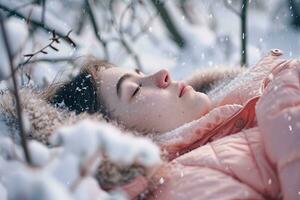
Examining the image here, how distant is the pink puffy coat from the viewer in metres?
1.52

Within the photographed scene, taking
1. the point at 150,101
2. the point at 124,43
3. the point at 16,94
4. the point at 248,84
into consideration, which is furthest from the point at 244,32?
the point at 16,94

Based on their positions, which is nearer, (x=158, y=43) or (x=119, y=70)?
(x=119, y=70)

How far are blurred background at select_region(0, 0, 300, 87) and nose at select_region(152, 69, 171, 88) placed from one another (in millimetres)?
1452

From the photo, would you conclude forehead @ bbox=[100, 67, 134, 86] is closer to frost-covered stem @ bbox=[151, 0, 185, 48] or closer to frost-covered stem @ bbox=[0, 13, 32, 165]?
frost-covered stem @ bbox=[0, 13, 32, 165]

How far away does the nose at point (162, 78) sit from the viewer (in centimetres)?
202

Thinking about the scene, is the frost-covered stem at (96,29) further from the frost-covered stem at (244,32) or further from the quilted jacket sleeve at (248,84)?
the quilted jacket sleeve at (248,84)

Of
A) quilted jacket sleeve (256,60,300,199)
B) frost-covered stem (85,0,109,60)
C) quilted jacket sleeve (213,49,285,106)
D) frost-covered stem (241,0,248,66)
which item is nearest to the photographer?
quilted jacket sleeve (256,60,300,199)

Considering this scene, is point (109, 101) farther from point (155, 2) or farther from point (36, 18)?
point (155, 2)

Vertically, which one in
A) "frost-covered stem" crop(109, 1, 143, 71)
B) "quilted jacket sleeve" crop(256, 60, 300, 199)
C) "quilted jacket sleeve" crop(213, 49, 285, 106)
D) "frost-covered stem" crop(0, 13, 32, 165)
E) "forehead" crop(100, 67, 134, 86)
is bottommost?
"quilted jacket sleeve" crop(256, 60, 300, 199)

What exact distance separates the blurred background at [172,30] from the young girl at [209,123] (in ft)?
4.25

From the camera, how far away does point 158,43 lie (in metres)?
4.36

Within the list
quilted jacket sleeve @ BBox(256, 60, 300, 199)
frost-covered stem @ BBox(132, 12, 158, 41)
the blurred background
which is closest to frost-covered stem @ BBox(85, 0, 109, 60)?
the blurred background

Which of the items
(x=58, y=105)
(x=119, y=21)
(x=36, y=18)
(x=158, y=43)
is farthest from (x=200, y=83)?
(x=158, y=43)

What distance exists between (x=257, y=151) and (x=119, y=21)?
2.44 m
